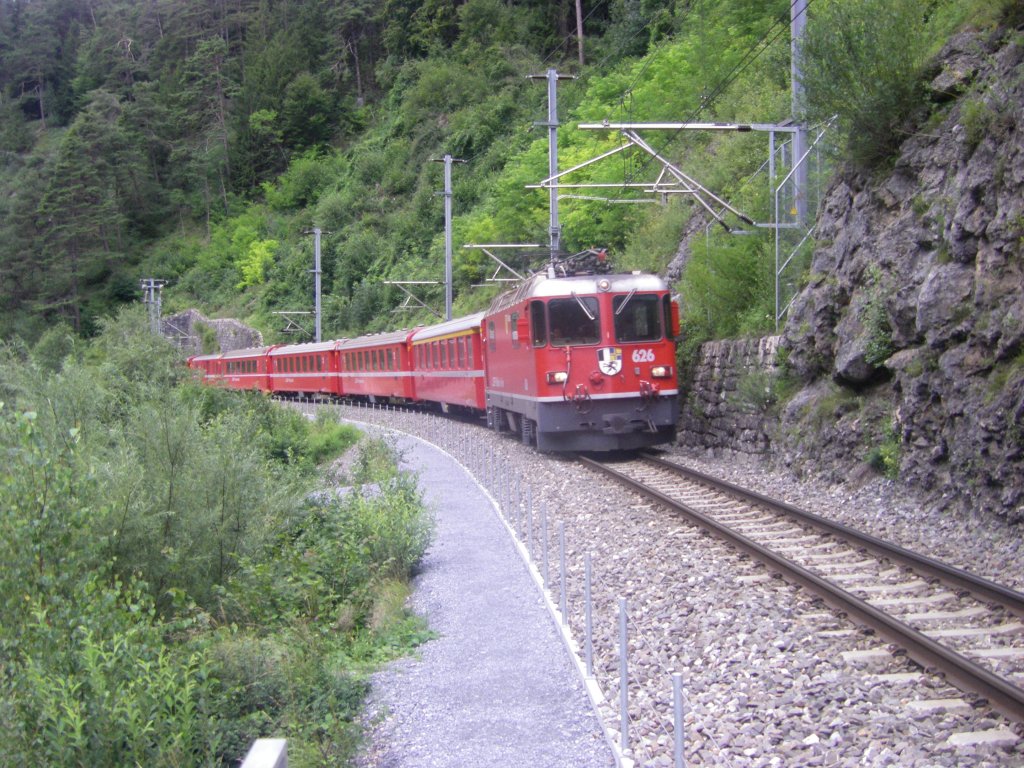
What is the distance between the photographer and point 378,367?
1356 inches

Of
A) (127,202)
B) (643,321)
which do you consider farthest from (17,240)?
(643,321)

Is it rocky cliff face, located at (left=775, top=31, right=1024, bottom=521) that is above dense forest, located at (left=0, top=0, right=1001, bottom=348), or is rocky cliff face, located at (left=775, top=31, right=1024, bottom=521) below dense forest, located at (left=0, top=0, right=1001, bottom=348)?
below

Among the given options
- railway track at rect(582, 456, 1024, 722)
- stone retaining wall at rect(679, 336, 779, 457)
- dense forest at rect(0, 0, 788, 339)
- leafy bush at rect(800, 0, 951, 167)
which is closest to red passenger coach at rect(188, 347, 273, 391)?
dense forest at rect(0, 0, 788, 339)

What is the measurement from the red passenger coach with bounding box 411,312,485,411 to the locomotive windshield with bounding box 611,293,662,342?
661 cm

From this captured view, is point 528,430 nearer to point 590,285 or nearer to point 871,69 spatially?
point 590,285

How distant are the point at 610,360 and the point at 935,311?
6593mm

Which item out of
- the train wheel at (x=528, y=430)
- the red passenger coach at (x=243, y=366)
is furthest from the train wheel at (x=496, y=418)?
the red passenger coach at (x=243, y=366)

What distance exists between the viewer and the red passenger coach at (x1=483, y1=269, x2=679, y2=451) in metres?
16.6

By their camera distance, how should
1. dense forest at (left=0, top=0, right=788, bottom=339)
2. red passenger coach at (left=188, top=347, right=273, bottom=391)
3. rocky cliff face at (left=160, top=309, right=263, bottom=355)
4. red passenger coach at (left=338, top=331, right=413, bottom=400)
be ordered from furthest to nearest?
1. rocky cliff face at (left=160, top=309, right=263, bottom=355)
2. red passenger coach at (left=188, top=347, right=273, bottom=391)
3. dense forest at (left=0, top=0, right=788, bottom=339)
4. red passenger coach at (left=338, top=331, right=413, bottom=400)

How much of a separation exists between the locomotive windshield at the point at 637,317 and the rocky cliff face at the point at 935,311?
316 centimetres

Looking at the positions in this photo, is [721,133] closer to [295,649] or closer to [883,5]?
[883,5]

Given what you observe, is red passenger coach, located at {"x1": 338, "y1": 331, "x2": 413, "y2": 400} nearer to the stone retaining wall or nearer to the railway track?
the stone retaining wall

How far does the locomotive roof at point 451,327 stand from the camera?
77.5 feet

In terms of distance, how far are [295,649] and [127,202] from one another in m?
78.5
